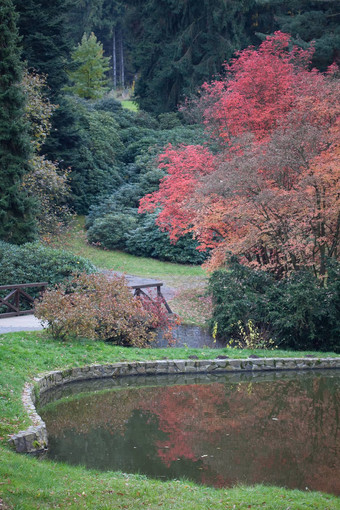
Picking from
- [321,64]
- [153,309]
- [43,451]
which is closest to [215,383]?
[153,309]

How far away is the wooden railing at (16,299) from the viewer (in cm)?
1414

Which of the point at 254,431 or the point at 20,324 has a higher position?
the point at 20,324

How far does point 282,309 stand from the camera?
523 inches

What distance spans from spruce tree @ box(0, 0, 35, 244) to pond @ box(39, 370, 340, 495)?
30.4ft

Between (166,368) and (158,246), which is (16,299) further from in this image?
(158,246)

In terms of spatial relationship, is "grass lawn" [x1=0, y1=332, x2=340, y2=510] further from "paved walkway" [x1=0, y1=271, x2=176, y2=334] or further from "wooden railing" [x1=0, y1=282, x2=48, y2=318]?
"wooden railing" [x1=0, y1=282, x2=48, y2=318]

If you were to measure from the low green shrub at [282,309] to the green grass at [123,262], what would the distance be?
26.5 feet

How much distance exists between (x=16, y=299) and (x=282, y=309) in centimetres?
686

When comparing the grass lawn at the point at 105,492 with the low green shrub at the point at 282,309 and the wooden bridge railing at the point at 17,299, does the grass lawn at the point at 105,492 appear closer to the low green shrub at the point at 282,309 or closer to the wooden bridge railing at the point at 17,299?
the wooden bridge railing at the point at 17,299

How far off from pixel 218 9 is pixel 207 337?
2730 centimetres

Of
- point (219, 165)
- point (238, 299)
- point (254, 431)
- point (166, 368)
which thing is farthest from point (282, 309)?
point (254, 431)

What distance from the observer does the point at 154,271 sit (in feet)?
77.0

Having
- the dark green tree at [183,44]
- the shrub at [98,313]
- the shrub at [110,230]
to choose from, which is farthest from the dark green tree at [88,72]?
the shrub at [98,313]

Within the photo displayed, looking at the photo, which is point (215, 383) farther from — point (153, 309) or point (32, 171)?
point (32, 171)
